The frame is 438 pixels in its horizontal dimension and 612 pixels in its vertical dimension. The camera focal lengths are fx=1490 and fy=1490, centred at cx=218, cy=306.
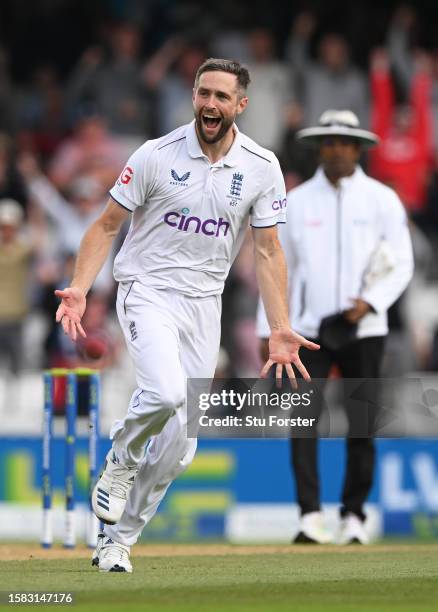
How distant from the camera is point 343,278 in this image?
9000 mm

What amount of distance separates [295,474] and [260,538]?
1.82 m

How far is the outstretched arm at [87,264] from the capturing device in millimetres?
6422

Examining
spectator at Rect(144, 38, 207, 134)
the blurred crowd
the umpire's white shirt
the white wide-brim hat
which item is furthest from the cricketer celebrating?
spectator at Rect(144, 38, 207, 134)

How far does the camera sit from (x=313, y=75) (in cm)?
1485

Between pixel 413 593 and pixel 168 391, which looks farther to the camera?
pixel 168 391

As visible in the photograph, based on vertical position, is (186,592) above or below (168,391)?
below

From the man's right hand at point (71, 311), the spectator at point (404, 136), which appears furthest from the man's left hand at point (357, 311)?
the spectator at point (404, 136)

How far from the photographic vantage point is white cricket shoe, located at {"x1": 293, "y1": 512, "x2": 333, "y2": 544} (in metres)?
8.86

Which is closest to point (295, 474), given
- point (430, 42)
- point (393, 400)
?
point (393, 400)

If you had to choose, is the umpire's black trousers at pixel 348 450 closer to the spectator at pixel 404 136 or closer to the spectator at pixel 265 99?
the spectator at pixel 404 136

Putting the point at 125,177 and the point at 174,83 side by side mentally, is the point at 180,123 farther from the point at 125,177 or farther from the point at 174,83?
the point at 125,177

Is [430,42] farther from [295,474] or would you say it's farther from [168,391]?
[168,391]

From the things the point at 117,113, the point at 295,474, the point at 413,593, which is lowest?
the point at 413,593

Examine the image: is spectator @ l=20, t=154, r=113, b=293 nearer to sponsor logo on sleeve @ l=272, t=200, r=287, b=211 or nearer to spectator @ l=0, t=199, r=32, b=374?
spectator @ l=0, t=199, r=32, b=374
